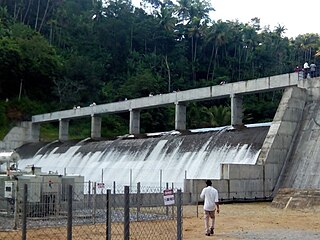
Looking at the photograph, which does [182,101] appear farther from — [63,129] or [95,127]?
[63,129]

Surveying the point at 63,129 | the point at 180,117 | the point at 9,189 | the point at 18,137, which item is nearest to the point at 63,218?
the point at 9,189

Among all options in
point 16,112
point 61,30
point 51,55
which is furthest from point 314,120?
point 61,30

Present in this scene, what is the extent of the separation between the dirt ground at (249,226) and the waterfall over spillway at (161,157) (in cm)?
594

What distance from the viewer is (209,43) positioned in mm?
78188

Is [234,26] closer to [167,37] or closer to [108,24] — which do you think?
[167,37]

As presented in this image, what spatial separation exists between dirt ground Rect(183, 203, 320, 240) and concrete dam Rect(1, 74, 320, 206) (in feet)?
5.60

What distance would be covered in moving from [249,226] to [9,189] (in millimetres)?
7118

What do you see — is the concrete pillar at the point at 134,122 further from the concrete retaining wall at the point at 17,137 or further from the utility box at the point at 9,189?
the utility box at the point at 9,189

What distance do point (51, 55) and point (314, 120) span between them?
4402cm

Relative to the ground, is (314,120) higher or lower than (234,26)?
lower

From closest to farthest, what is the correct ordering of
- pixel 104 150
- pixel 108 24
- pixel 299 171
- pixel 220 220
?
pixel 220 220 < pixel 299 171 < pixel 104 150 < pixel 108 24

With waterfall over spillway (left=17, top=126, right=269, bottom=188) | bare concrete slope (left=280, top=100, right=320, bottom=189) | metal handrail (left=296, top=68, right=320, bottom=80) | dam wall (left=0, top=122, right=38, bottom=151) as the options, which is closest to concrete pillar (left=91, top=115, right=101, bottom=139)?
waterfall over spillway (left=17, top=126, right=269, bottom=188)

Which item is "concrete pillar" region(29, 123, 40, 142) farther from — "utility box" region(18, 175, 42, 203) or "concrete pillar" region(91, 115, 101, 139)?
"utility box" region(18, 175, 42, 203)

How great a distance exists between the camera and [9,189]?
15.6 m
